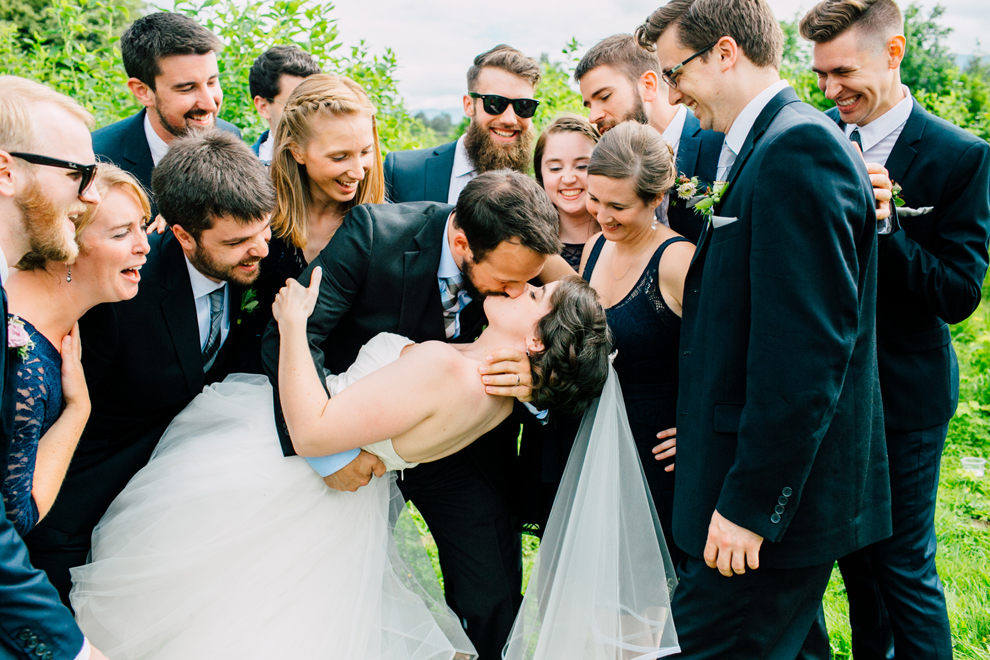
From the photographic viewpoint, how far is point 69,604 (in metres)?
2.81

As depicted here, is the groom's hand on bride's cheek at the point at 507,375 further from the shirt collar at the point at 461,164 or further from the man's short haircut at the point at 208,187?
the shirt collar at the point at 461,164

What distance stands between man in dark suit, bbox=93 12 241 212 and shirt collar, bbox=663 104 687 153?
110 inches

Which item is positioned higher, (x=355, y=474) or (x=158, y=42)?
(x=158, y=42)

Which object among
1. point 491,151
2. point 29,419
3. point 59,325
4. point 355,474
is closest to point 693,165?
point 491,151

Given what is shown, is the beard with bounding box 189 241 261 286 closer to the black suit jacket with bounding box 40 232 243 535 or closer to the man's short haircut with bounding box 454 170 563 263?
the black suit jacket with bounding box 40 232 243 535

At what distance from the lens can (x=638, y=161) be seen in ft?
9.61

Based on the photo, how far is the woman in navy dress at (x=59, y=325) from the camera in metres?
2.29

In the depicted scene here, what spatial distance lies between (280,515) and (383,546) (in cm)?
45

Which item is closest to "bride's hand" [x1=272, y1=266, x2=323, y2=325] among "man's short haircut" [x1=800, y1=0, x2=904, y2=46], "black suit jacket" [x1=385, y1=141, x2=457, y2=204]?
"black suit jacket" [x1=385, y1=141, x2=457, y2=204]

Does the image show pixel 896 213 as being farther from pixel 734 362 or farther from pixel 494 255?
pixel 494 255

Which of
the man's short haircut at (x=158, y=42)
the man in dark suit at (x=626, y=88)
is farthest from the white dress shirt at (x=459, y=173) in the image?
the man's short haircut at (x=158, y=42)

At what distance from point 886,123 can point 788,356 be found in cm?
162

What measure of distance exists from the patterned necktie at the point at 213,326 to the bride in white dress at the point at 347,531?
416 millimetres

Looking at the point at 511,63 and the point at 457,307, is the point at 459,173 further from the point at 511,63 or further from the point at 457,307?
the point at 457,307
